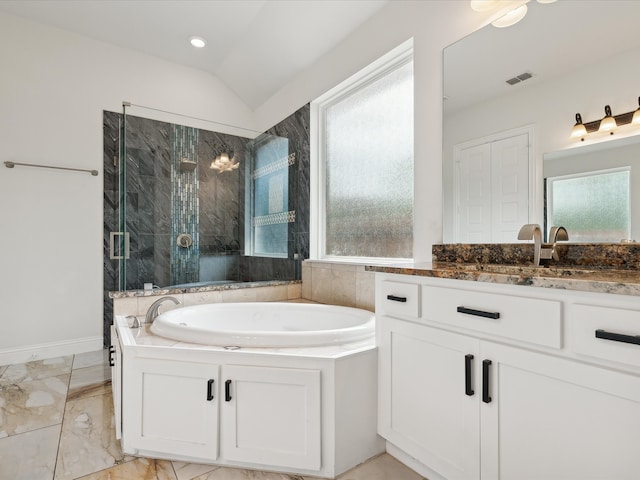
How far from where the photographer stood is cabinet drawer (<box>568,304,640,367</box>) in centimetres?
83

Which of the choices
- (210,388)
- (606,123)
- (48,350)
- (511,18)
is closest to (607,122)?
(606,123)

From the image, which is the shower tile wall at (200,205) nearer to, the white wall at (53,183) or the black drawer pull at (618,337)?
the white wall at (53,183)

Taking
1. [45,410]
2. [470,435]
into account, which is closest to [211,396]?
[470,435]

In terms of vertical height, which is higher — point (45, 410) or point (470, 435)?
point (470, 435)

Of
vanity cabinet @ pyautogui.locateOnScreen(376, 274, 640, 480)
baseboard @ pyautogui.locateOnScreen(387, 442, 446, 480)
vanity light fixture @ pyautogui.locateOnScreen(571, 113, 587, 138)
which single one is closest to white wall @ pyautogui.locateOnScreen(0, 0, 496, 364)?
vanity light fixture @ pyautogui.locateOnScreen(571, 113, 587, 138)

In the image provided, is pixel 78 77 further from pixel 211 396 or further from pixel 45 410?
pixel 211 396

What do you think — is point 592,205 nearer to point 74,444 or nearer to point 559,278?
point 559,278

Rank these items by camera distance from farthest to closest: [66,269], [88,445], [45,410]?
[66,269] → [45,410] → [88,445]

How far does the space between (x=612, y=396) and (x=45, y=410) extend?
8.52ft

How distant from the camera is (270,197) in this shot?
328cm

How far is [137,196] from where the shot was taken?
2779 mm

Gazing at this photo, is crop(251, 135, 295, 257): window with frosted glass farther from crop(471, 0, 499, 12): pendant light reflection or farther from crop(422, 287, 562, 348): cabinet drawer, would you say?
crop(422, 287, 562, 348): cabinet drawer

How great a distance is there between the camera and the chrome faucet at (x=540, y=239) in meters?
1.44

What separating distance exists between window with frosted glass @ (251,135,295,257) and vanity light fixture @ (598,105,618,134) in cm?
229
